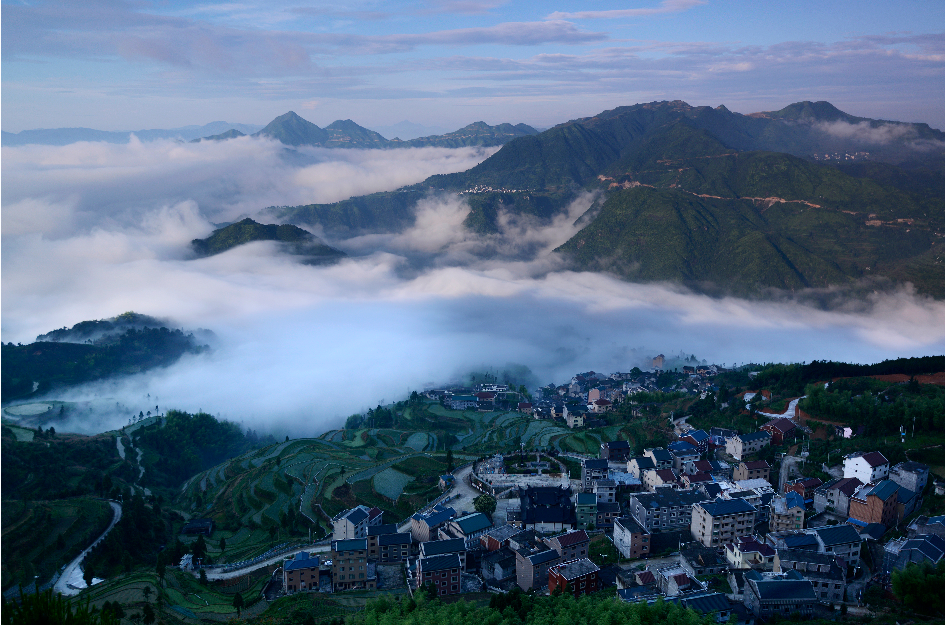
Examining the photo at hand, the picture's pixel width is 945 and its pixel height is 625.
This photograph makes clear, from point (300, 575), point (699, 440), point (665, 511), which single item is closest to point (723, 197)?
point (699, 440)

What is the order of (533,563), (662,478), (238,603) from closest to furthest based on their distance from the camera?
(238,603) → (533,563) → (662,478)

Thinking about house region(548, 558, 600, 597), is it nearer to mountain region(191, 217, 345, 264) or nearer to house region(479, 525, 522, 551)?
house region(479, 525, 522, 551)

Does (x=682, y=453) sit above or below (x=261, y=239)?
below

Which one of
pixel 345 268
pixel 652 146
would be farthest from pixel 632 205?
pixel 345 268

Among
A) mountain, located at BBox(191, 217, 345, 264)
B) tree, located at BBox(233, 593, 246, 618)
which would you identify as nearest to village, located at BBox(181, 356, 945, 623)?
tree, located at BBox(233, 593, 246, 618)

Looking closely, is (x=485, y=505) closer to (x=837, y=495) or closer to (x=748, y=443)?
(x=748, y=443)

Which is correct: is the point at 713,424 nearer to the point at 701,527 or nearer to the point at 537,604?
the point at 701,527

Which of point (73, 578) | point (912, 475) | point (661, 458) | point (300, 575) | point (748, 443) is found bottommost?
point (73, 578)
